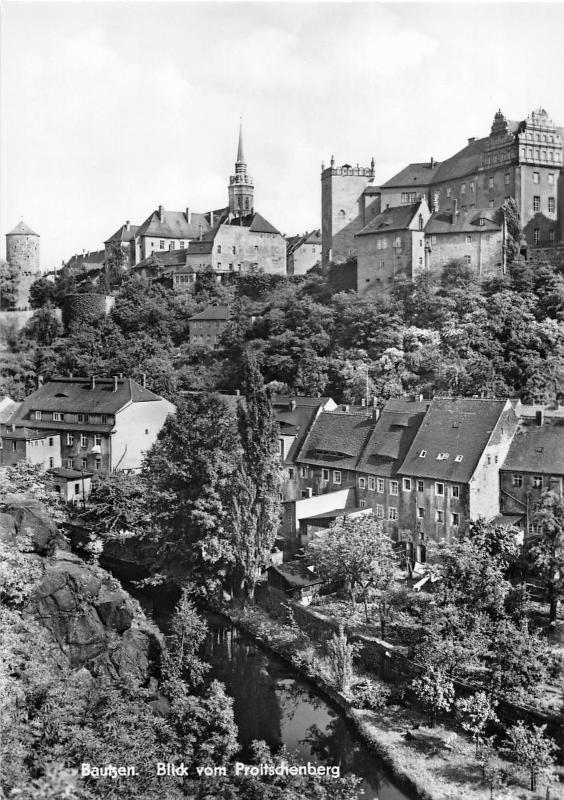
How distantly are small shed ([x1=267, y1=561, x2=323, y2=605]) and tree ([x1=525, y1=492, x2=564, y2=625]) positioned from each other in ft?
30.6

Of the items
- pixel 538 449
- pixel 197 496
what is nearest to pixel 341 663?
pixel 197 496

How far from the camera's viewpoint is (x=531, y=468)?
1473 inches

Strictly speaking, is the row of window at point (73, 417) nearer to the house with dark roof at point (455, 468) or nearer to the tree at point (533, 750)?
the house with dark roof at point (455, 468)

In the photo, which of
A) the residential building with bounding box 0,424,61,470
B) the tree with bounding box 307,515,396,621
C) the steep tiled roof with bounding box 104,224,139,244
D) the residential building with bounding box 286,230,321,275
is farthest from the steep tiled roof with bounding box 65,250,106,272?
the tree with bounding box 307,515,396,621

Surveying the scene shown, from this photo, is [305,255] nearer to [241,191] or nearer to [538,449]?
[241,191]

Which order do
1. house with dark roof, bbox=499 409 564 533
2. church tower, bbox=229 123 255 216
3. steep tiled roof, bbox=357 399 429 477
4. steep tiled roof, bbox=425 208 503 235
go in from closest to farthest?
house with dark roof, bbox=499 409 564 533
steep tiled roof, bbox=357 399 429 477
steep tiled roof, bbox=425 208 503 235
church tower, bbox=229 123 255 216

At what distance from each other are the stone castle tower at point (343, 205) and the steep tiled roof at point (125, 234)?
29.7 meters

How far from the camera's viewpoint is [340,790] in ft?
68.2

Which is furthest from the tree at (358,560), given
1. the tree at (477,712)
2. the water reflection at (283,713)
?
the tree at (477,712)

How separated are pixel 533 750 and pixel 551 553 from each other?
905 centimetres

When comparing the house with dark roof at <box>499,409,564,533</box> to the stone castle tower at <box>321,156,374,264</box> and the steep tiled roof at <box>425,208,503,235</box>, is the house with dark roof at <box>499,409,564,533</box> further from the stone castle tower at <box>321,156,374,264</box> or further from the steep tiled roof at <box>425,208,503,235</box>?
the stone castle tower at <box>321,156,374,264</box>

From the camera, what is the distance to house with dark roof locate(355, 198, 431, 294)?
2756 inches

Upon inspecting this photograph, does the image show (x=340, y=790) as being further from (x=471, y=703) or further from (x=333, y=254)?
(x=333, y=254)

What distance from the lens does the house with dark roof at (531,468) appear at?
1451 inches
